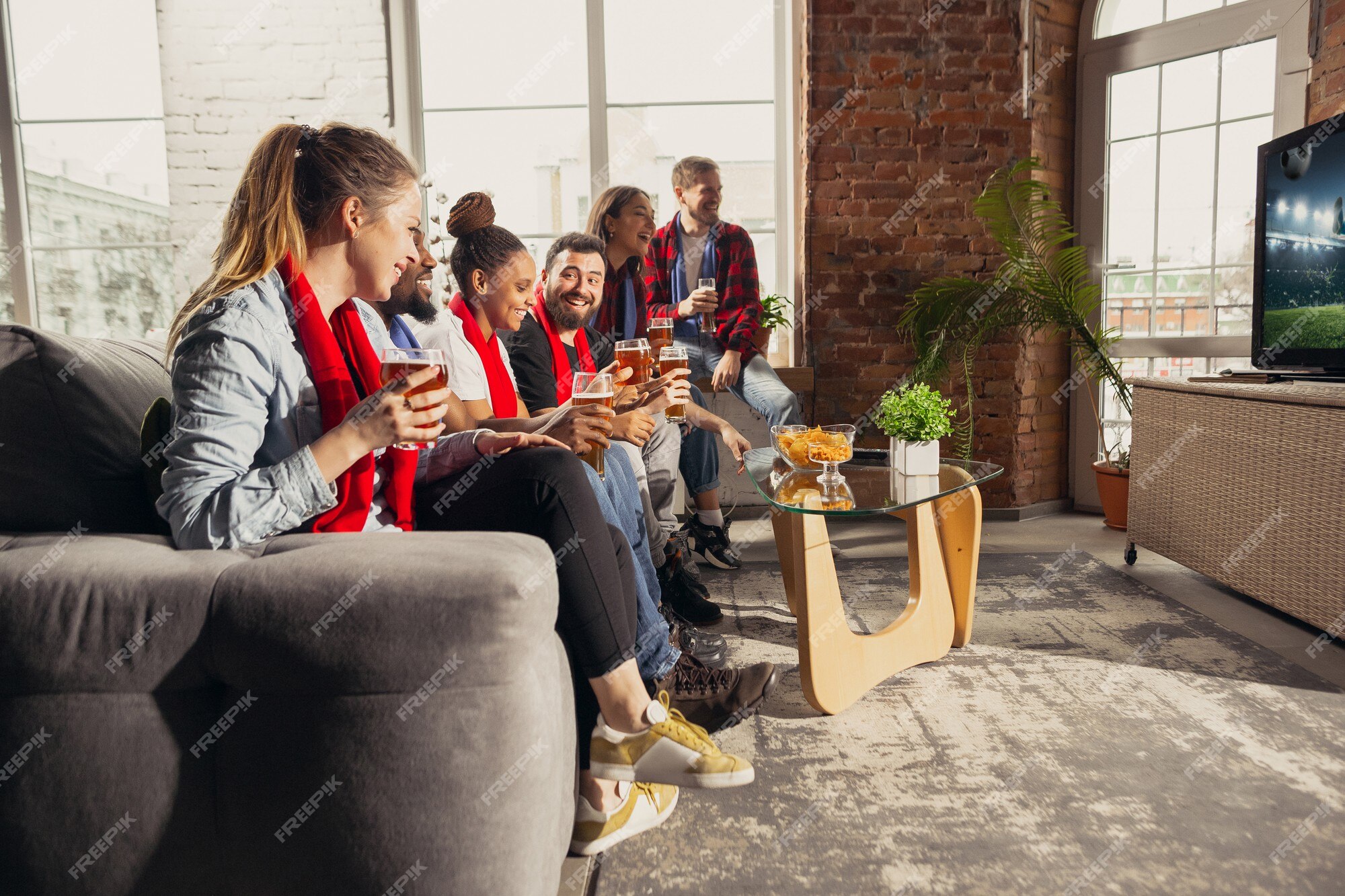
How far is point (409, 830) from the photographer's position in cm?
100

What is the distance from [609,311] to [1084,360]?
7.20 feet

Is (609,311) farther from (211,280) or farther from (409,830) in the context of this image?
(409,830)

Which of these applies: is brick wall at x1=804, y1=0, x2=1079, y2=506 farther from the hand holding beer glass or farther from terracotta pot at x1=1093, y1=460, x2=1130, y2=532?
the hand holding beer glass

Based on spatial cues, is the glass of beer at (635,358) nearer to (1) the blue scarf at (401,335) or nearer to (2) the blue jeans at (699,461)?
(1) the blue scarf at (401,335)

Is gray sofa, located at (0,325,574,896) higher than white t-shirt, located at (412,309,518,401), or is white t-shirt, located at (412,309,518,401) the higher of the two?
white t-shirt, located at (412,309,518,401)

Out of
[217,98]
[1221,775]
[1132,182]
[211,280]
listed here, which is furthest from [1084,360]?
[217,98]

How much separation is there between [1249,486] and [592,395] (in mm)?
2017

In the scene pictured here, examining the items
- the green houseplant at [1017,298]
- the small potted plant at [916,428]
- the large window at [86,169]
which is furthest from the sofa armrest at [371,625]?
the large window at [86,169]

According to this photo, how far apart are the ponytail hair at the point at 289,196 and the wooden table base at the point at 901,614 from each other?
110 centimetres

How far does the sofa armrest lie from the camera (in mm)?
982

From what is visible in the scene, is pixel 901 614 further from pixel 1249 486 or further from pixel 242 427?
pixel 242 427

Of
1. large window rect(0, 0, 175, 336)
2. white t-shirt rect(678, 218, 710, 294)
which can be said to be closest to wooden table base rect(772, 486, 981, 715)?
white t-shirt rect(678, 218, 710, 294)

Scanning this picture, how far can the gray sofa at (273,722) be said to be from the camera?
989 millimetres

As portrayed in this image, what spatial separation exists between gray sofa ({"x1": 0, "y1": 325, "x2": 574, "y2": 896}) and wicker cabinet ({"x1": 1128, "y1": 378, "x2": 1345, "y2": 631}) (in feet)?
7.18
